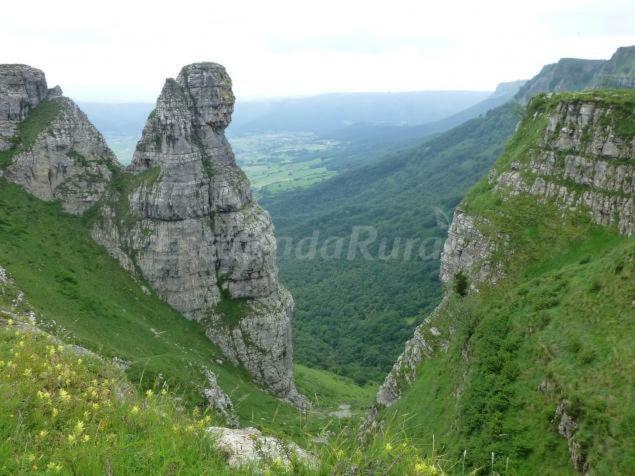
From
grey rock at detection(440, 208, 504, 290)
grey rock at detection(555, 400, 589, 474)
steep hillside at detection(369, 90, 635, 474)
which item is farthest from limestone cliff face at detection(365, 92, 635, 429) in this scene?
grey rock at detection(555, 400, 589, 474)

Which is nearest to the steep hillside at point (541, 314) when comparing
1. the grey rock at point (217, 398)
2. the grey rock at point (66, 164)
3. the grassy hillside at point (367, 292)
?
the grey rock at point (217, 398)

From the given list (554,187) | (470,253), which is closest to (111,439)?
(470,253)

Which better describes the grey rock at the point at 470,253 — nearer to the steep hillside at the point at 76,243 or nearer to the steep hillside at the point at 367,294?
the steep hillside at the point at 76,243

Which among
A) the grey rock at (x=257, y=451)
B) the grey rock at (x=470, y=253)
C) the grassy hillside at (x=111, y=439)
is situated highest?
the grassy hillside at (x=111, y=439)

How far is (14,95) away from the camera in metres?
64.9

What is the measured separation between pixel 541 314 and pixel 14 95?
70.2 m

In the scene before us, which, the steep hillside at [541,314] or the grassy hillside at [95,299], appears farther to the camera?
the grassy hillside at [95,299]

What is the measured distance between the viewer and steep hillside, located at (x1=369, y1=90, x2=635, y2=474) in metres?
21.1

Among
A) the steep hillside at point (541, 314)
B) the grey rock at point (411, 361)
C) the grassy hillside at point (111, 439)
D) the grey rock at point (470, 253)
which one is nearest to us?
the grassy hillside at point (111, 439)

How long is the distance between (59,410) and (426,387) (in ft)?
109

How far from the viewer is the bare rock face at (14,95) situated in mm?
64062

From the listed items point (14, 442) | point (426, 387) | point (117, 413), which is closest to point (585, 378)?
point (426, 387)

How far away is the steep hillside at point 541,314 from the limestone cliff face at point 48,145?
169 ft

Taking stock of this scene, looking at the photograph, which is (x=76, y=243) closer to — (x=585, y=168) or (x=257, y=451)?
(x=585, y=168)
